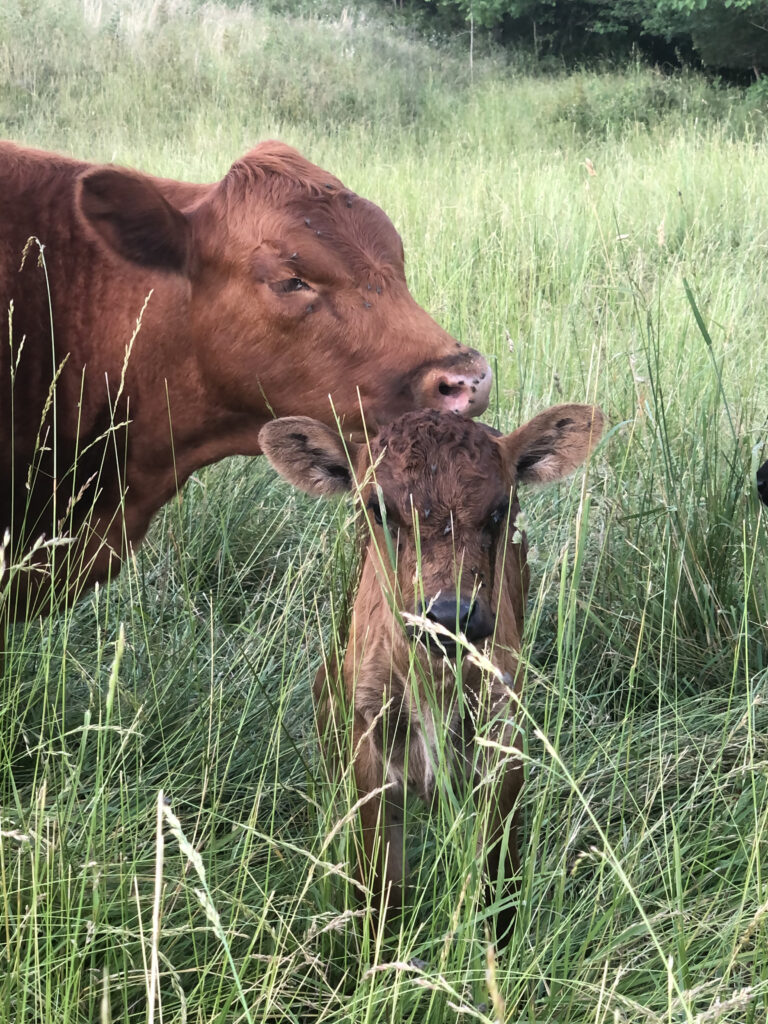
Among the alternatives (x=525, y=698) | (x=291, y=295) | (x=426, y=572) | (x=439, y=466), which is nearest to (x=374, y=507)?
(x=439, y=466)

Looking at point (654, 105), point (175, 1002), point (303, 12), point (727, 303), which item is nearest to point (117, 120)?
point (654, 105)

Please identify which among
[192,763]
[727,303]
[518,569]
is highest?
[727,303]

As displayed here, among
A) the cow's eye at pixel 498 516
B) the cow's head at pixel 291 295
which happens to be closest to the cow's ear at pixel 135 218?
the cow's head at pixel 291 295

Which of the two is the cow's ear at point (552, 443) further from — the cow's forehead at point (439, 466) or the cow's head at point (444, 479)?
the cow's forehead at point (439, 466)

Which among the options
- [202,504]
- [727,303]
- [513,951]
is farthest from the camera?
[727,303]

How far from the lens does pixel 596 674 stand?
3.20 m

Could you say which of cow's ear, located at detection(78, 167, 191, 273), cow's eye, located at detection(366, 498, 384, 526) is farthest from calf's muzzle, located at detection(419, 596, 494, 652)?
Answer: cow's ear, located at detection(78, 167, 191, 273)

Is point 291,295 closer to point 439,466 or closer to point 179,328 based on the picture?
point 179,328

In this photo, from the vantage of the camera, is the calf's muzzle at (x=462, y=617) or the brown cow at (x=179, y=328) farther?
the brown cow at (x=179, y=328)

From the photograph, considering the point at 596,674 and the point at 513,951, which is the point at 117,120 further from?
the point at 513,951

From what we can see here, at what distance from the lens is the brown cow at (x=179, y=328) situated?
2.93 meters

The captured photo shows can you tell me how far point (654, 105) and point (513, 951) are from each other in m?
13.1

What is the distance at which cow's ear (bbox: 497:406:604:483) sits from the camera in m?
2.63

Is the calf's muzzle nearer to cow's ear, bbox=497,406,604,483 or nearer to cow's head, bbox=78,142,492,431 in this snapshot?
cow's ear, bbox=497,406,604,483
